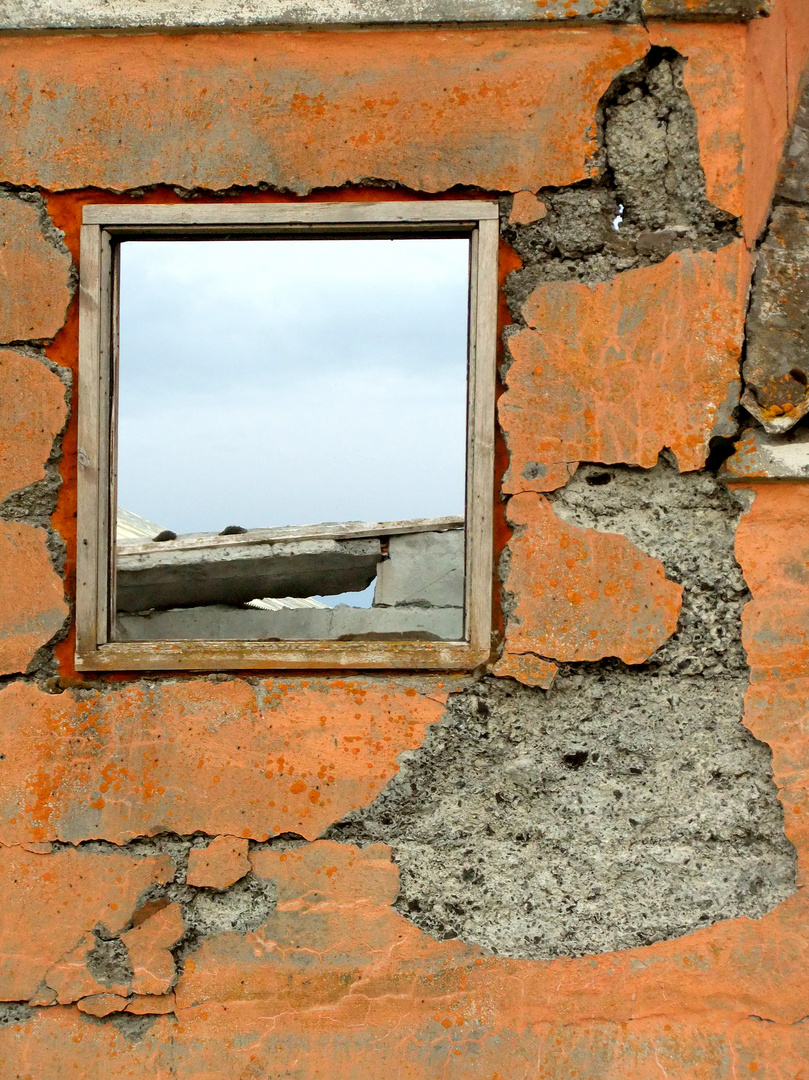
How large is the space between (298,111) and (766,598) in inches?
67.2

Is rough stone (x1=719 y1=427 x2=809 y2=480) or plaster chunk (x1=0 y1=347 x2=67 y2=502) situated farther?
plaster chunk (x1=0 y1=347 x2=67 y2=502)

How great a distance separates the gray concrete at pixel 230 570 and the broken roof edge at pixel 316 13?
6.26ft

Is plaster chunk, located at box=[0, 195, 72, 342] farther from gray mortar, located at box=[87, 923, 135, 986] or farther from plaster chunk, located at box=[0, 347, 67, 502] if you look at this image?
gray mortar, located at box=[87, 923, 135, 986]

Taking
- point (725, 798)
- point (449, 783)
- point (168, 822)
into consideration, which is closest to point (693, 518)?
point (725, 798)

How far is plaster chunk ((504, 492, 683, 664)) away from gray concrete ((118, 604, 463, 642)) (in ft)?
4.78

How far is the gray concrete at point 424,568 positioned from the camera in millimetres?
4012

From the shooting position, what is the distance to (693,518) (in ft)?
7.88

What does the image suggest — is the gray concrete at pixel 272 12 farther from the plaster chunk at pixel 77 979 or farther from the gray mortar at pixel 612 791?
the plaster chunk at pixel 77 979

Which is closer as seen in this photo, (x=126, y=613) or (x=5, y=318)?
(x=5, y=318)

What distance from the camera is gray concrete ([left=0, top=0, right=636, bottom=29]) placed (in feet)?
7.85

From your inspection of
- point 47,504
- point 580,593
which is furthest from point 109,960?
point 580,593

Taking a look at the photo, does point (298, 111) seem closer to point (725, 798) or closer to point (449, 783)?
point (449, 783)

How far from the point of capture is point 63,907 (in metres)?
2.40

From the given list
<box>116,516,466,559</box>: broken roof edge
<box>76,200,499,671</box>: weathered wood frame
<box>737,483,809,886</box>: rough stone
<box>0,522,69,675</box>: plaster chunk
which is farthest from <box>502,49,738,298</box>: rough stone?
<box>116,516,466,559</box>: broken roof edge
